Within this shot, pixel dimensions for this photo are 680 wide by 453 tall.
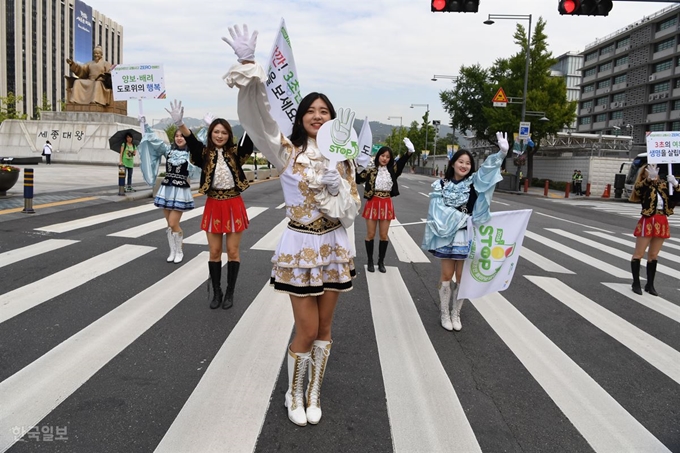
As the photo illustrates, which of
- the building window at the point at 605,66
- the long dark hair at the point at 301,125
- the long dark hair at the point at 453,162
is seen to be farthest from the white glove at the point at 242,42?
the building window at the point at 605,66

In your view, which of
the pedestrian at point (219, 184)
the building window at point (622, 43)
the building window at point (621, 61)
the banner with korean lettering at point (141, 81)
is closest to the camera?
the pedestrian at point (219, 184)

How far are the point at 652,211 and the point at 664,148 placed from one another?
819mm

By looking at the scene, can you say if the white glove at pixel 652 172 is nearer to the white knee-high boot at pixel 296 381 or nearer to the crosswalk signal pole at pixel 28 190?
the white knee-high boot at pixel 296 381

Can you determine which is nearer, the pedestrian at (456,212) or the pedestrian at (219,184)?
the pedestrian at (456,212)

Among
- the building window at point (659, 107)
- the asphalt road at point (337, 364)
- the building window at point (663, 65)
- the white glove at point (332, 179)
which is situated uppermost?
the building window at point (663, 65)

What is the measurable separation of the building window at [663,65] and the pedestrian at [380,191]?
6730 centimetres

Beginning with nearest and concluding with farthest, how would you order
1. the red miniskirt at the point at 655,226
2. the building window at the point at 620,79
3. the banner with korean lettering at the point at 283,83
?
the banner with korean lettering at the point at 283,83 < the red miniskirt at the point at 655,226 < the building window at the point at 620,79

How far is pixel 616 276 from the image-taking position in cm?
761

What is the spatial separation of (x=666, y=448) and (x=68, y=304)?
5183 mm

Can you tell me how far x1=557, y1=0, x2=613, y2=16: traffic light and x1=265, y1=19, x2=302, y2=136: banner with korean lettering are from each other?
8.41 m

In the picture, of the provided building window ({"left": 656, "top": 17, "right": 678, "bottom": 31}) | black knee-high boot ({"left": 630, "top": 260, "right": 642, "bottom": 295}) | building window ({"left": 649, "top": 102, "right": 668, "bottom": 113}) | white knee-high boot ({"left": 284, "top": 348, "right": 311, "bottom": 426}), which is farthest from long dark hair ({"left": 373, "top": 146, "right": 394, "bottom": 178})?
building window ({"left": 656, "top": 17, "right": 678, "bottom": 31})

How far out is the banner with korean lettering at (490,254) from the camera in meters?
4.71

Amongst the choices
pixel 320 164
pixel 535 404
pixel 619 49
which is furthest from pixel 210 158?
pixel 619 49

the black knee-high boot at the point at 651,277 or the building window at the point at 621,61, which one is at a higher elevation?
A: the building window at the point at 621,61
